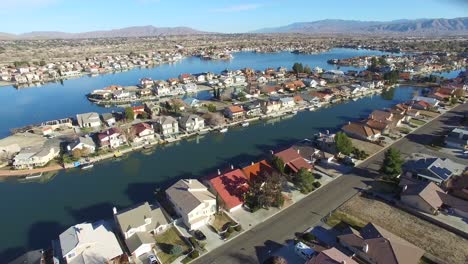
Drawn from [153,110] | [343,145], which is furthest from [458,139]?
[153,110]

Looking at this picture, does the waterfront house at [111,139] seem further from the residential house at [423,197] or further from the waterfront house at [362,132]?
the residential house at [423,197]

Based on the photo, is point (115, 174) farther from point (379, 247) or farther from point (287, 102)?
point (287, 102)

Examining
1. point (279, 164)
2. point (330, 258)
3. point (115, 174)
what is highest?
point (279, 164)

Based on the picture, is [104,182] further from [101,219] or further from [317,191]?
[317,191]

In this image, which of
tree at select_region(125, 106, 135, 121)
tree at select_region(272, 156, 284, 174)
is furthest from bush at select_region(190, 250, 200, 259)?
tree at select_region(125, 106, 135, 121)

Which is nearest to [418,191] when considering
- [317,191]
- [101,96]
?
[317,191]

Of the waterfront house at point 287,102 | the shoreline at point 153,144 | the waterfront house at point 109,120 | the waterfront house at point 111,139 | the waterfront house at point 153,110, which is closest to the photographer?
the shoreline at point 153,144

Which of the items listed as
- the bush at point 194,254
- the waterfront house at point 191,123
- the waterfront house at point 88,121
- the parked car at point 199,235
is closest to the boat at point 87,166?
the waterfront house at point 88,121
